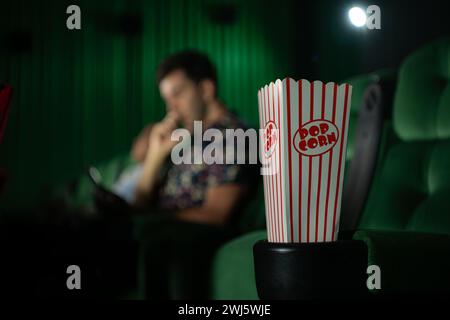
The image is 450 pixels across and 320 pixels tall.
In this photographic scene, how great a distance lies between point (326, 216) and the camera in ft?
1.88

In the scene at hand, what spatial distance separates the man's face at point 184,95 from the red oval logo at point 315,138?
121 centimetres

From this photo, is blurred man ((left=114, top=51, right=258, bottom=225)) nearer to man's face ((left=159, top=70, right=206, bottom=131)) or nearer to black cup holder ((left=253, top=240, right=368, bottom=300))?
man's face ((left=159, top=70, right=206, bottom=131))

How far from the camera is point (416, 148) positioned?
1.16m

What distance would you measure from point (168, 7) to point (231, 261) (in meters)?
3.11

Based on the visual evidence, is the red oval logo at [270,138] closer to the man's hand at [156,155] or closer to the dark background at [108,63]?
the man's hand at [156,155]

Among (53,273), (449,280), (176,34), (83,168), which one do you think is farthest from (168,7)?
(449,280)

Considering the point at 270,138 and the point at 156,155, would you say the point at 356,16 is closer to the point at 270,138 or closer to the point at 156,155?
the point at 270,138

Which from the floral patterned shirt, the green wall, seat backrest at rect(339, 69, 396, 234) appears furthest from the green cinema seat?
the green wall

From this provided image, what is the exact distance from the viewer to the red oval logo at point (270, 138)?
564 millimetres

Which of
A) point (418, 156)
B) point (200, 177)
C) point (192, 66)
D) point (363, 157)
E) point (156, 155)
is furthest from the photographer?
point (156, 155)

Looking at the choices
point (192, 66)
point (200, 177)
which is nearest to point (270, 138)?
point (200, 177)

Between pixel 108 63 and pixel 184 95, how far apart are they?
6.70 ft

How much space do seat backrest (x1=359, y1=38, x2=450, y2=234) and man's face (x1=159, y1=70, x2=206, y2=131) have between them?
707 mm

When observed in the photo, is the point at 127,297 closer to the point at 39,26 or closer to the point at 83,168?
the point at 83,168
